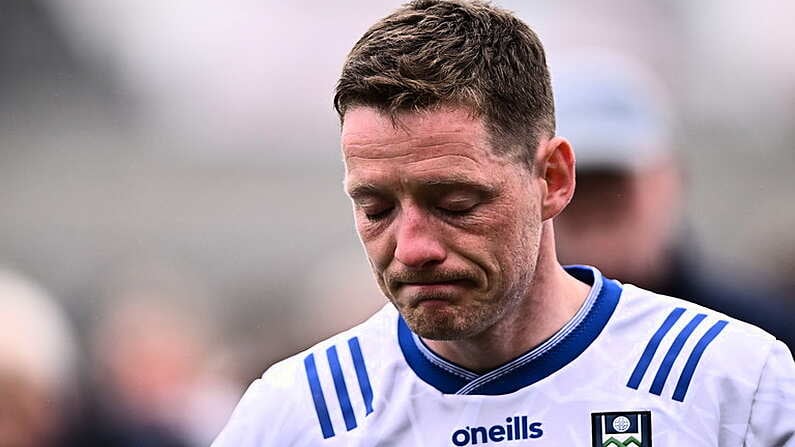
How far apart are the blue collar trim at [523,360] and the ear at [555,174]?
254mm

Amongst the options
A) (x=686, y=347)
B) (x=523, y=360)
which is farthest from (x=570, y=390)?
(x=686, y=347)

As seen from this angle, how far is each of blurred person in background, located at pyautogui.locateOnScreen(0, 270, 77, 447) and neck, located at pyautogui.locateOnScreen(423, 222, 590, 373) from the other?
218cm

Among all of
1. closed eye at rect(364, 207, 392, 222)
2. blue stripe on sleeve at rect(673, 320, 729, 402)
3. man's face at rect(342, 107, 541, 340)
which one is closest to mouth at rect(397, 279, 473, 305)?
man's face at rect(342, 107, 541, 340)

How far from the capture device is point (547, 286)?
284cm

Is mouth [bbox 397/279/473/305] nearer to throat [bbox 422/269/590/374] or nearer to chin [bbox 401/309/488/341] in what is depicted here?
chin [bbox 401/309/488/341]

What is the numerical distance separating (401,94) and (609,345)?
698 millimetres

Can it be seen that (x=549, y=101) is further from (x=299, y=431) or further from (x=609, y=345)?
(x=299, y=431)

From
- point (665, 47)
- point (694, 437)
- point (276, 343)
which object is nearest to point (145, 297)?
point (276, 343)

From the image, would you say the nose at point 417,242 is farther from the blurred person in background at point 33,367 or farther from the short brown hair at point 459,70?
the blurred person in background at point 33,367

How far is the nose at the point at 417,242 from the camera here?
2502 mm

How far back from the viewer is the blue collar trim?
2791 millimetres

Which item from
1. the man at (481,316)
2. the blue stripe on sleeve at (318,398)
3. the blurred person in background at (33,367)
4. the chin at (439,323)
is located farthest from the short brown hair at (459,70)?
the blurred person in background at (33,367)

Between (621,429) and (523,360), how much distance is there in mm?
242

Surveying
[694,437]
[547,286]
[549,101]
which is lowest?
[694,437]
